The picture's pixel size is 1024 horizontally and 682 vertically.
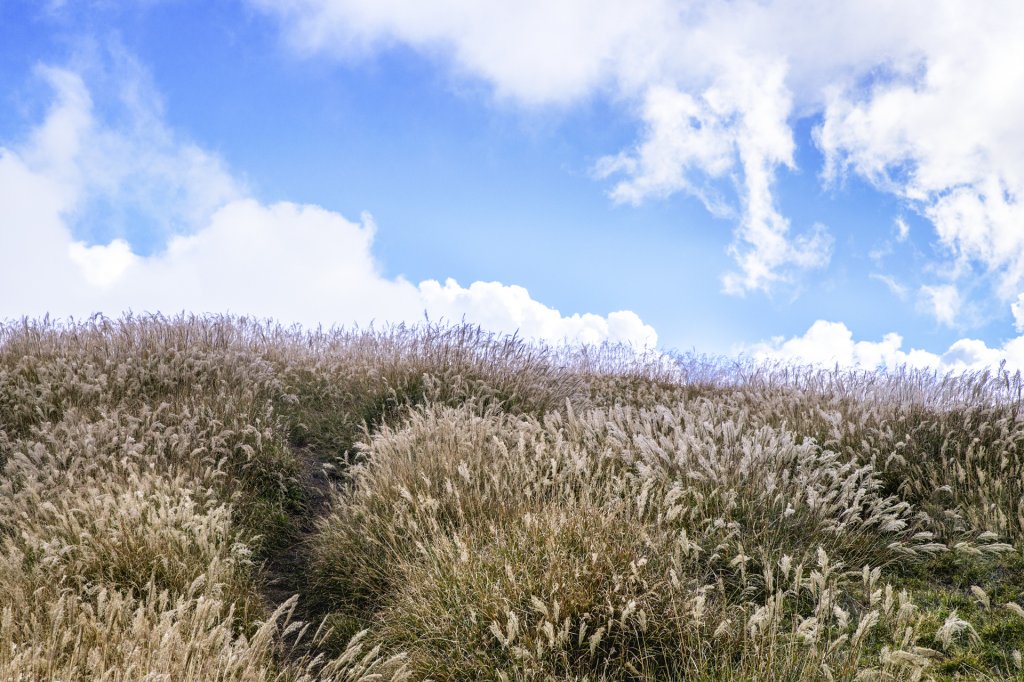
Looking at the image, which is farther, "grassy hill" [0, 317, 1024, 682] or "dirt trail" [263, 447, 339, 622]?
"dirt trail" [263, 447, 339, 622]

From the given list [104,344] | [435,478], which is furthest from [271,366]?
[435,478]

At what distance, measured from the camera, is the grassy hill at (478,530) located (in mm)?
2904

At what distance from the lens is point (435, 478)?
4.79 metres

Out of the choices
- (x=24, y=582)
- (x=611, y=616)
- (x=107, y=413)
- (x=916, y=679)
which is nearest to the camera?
(x=916, y=679)

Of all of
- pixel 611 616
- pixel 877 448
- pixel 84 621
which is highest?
pixel 877 448

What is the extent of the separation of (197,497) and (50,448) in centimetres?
158

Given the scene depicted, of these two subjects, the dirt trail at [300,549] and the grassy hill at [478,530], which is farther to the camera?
the dirt trail at [300,549]

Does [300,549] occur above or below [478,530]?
below

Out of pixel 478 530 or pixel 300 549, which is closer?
pixel 478 530

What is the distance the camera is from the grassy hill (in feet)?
9.53

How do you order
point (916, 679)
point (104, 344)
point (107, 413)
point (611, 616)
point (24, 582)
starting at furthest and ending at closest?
point (104, 344)
point (107, 413)
point (24, 582)
point (611, 616)
point (916, 679)

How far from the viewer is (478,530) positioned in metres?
3.93

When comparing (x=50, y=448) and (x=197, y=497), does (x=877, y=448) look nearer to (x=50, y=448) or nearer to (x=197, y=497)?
(x=197, y=497)

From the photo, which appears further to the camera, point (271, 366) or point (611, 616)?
point (271, 366)
